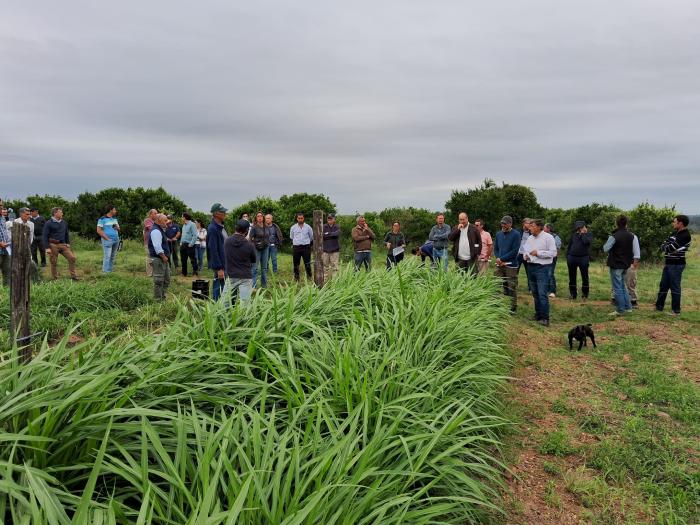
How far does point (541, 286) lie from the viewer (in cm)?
727

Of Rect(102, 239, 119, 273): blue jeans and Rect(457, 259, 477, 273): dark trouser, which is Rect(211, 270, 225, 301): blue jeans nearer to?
Rect(102, 239, 119, 273): blue jeans

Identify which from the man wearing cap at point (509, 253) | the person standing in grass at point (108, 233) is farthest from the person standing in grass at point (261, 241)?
the man wearing cap at point (509, 253)

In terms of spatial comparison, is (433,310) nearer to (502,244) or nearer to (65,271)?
(502,244)

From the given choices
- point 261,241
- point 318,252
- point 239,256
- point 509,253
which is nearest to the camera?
point 239,256

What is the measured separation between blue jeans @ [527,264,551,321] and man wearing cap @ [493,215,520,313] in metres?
0.57

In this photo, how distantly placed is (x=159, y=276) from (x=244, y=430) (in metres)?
6.30

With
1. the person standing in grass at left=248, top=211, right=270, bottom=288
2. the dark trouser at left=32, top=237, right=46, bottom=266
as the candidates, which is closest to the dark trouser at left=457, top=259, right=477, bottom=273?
the person standing in grass at left=248, top=211, right=270, bottom=288

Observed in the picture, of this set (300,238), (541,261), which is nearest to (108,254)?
(300,238)

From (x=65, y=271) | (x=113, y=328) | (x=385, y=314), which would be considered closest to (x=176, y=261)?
(x=65, y=271)

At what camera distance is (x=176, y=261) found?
12500 mm

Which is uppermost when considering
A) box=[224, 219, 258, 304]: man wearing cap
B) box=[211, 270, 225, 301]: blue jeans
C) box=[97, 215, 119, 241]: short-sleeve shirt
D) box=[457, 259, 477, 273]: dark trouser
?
box=[97, 215, 119, 241]: short-sleeve shirt

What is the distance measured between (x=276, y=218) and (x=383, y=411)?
16.8m

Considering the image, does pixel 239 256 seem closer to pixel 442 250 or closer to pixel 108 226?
pixel 442 250

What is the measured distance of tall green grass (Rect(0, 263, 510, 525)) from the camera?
1736mm
